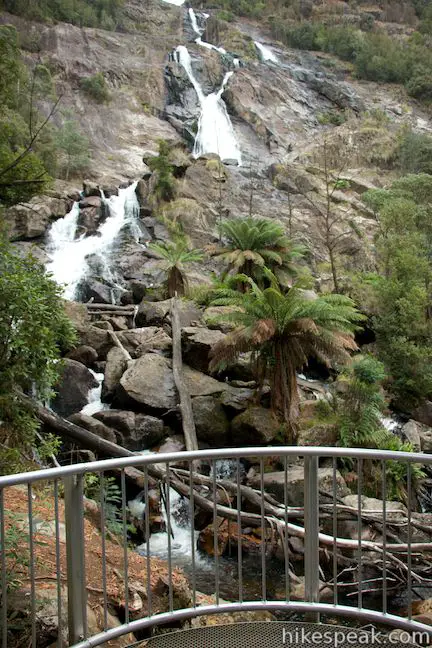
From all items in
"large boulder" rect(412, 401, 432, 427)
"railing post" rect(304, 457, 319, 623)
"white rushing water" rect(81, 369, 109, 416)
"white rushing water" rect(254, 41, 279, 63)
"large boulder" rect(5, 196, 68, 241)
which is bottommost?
"large boulder" rect(412, 401, 432, 427)

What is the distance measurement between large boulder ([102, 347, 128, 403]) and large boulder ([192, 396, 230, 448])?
184 cm

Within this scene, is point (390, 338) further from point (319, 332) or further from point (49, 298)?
point (49, 298)

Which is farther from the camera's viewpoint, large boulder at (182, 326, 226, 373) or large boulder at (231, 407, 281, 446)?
large boulder at (182, 326, 226, 373)

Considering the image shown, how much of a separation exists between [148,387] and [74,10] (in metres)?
40.9

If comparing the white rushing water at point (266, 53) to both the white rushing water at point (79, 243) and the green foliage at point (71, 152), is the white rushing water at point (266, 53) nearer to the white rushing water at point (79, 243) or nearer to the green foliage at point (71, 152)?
the green foliage at point (71, 152)

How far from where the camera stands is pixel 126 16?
160 feet

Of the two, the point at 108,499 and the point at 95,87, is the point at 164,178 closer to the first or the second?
the point at 95,87

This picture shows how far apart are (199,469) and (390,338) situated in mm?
10304

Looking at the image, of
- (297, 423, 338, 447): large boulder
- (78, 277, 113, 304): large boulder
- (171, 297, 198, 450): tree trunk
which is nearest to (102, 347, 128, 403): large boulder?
(171, 297, 198, 450): tree trunk

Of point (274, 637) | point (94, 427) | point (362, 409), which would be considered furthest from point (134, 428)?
point (274, 637)

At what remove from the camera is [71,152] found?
28297 millimetres

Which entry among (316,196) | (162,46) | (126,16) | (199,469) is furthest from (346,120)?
(199,469)

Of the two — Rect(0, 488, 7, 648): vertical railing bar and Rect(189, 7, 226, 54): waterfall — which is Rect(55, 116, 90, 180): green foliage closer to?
Rect(189, 7, 226, 54): waterfall

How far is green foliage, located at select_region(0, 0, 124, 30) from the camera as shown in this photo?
37.9 metres
